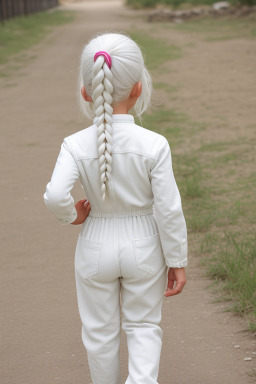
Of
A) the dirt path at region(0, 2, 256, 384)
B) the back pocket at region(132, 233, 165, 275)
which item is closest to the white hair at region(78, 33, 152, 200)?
the back pocket at region(132, 233, 165, 275)

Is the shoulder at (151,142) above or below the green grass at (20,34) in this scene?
above

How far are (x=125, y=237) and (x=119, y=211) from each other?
10 cm

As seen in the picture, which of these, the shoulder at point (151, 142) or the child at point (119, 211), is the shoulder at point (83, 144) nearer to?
the child at point (119, 211)

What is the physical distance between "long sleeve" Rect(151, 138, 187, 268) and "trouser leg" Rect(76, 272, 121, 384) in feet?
0.82

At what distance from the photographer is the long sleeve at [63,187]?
2395 millimetres

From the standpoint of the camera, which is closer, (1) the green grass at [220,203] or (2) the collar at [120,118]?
(2) the collar at [120,118]

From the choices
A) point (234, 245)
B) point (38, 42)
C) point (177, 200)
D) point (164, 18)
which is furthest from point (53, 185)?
point (164, 18)

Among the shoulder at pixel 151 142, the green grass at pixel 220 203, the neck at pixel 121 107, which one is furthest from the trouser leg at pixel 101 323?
the green grass at pixel 220 203

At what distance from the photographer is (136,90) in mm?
2494

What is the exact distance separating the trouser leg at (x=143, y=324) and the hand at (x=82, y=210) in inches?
10.6

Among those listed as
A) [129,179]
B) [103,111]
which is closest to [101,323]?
[129,179]

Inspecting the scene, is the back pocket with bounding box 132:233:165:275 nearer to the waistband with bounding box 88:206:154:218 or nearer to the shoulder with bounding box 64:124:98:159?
the waistband with bounding box 88:206:154:218

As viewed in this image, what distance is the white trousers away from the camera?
251 cm

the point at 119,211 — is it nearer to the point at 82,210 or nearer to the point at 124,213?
the point at 124,213
